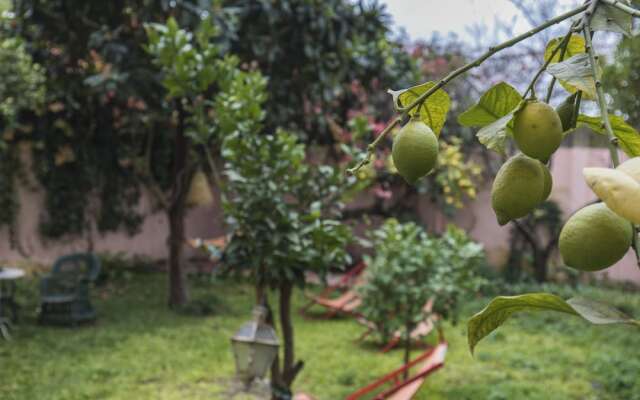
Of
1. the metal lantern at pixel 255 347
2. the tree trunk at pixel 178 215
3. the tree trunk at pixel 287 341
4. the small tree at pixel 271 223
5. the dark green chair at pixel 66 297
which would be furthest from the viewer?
the tree trunk at pixel 178 215

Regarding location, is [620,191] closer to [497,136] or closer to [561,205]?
[497,136]

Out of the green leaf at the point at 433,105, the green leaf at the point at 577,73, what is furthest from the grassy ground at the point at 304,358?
the green leaf at the point at 577,73

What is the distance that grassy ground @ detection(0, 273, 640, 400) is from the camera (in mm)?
4258

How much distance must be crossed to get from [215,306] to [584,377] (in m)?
3.78

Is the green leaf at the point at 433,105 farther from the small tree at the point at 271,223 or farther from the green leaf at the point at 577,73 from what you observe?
the small tree at the point at 271,223

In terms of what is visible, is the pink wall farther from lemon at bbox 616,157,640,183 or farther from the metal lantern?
lemon at bbox 616,157,640,183

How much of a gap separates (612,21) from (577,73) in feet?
0.14

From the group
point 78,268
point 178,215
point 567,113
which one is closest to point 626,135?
point 567,113

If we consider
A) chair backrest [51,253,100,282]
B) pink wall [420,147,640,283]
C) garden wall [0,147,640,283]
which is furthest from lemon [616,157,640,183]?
pink wall [420,147,640,283]

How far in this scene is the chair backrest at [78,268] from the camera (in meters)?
6.35

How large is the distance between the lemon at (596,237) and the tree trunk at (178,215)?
245 inches

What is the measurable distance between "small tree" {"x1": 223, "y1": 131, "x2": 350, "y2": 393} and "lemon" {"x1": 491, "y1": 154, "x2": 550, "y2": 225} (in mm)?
2205

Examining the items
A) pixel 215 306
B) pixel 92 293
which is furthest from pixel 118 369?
pixel 92 293

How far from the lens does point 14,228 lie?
759 centimetres
